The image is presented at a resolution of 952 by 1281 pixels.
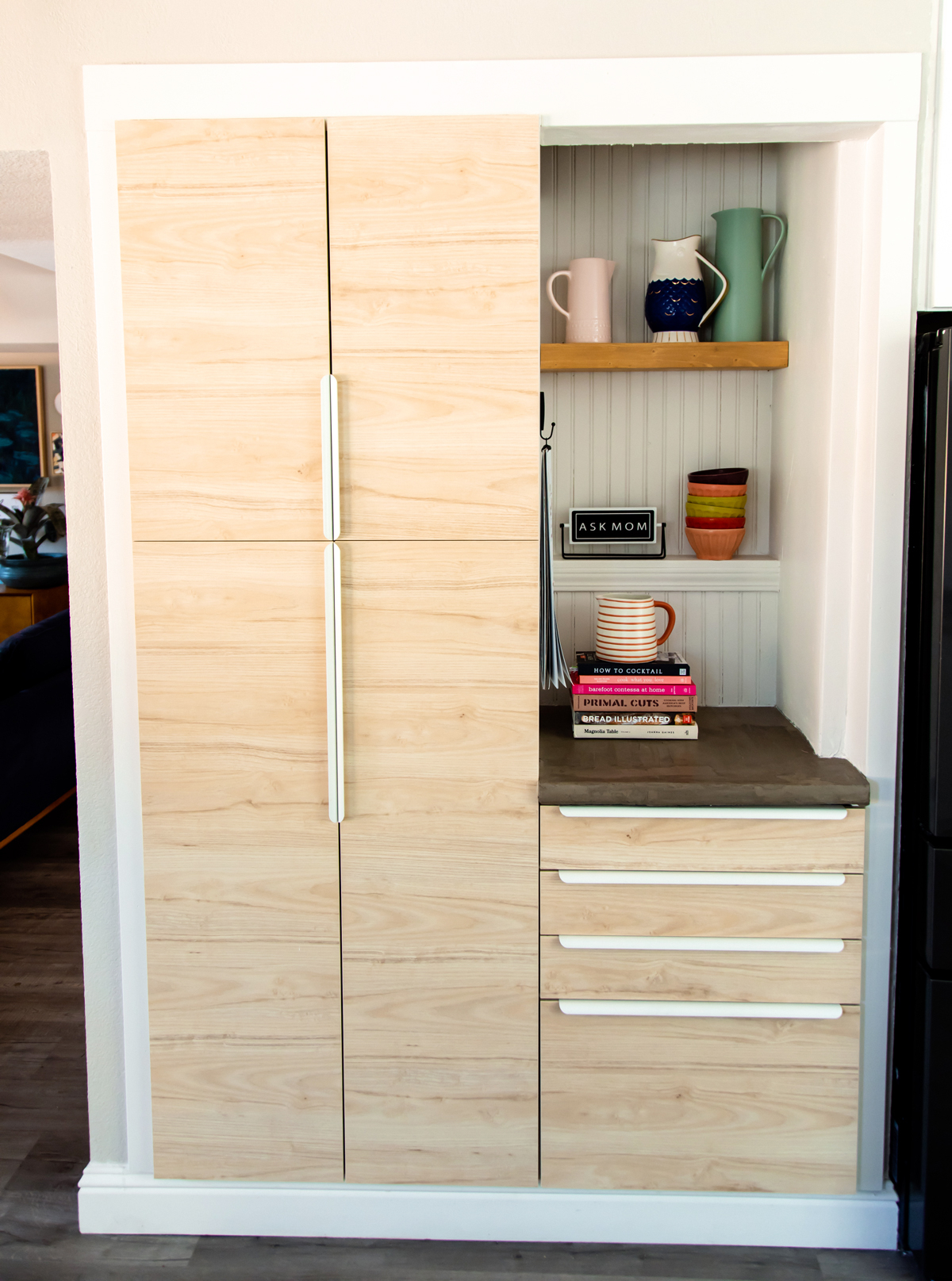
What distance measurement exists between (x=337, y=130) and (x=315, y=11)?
22 cm

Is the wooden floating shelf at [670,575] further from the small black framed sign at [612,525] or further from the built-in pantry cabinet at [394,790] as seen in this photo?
the built-in pantry cabinet at [394,790]

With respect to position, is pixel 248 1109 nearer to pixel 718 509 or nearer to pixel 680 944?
pixel 680 944

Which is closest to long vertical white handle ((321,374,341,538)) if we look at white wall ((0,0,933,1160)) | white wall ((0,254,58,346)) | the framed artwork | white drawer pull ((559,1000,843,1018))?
white wall ((0,0,933,1160))

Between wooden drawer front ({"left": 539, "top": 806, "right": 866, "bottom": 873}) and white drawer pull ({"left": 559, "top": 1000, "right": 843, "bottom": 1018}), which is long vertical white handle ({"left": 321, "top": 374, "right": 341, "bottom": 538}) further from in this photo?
white drawer pull ({"left": 559, "top": 1000, "right": 843, "bottom": 1018})

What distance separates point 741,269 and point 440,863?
1379mm

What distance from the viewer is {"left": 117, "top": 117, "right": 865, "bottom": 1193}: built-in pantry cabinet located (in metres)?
1.77

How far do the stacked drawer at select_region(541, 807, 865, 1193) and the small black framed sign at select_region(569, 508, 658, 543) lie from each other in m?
0.73

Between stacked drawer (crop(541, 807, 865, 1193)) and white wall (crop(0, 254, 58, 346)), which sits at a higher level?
white wall (crop(0, 254, 58, 346))

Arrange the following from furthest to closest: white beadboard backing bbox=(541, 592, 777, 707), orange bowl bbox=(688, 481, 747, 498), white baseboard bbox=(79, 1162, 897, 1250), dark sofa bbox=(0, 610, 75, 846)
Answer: dark sofa bbox=(0, 610, 75, 846)
white beadboard backing bbox=(541, 592, 777, 707)
orange bowl bbox=(688, 481, 747, 498)
white baseboard bbox=(79, 1162, 897, 1250)

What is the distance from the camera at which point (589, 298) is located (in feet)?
7.22

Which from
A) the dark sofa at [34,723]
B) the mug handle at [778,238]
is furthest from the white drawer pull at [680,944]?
the dark sofa at [34,723]

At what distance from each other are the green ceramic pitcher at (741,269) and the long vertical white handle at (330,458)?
36.7 inches

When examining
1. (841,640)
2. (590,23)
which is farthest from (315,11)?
(841,640)

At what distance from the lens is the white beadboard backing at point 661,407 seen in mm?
2293
